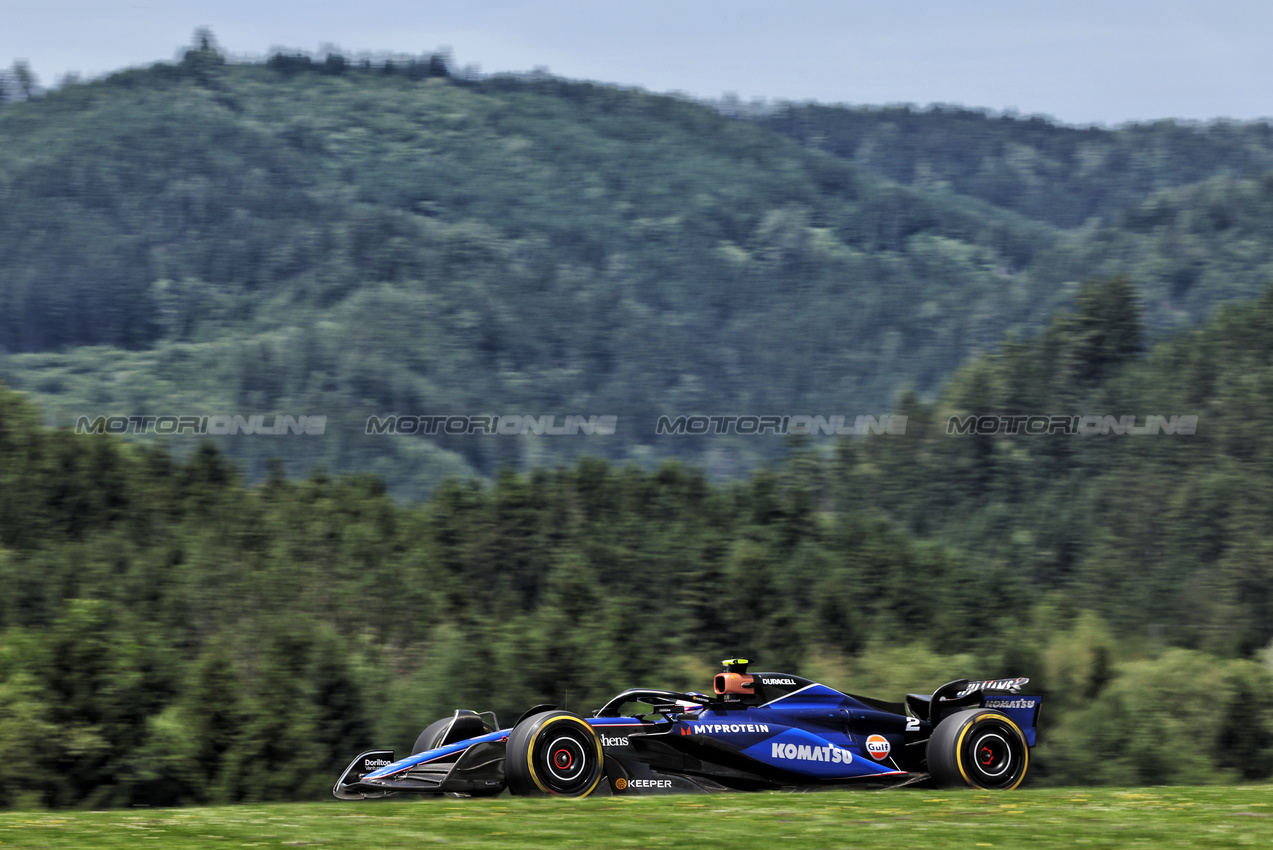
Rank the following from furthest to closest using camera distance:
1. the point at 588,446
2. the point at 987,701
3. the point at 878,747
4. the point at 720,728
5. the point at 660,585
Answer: the point at 588,446, the point at 660,585, the point at 987,701, the point at 878,747, the point at 720,728

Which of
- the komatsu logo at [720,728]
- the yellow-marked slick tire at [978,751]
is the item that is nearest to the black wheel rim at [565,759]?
the komatsu logo at [720,728]

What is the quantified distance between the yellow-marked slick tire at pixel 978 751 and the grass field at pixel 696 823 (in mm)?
1931

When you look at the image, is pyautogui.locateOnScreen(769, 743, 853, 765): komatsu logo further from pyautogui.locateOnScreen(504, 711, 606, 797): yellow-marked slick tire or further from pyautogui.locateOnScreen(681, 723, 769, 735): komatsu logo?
pyautogui.locateOnScreen(504, 711, 606, 797): yellow-marked slick tire

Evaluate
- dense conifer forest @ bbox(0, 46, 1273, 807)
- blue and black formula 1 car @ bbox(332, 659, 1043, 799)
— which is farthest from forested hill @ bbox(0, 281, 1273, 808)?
blue and black formula 1 car @ bbox(332, 659, 1043, 799)

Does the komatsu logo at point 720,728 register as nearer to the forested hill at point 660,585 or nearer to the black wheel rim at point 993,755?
the black wheel rim at point 993,755

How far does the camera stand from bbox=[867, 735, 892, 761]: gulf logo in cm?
1359

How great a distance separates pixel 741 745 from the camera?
43.4 feet

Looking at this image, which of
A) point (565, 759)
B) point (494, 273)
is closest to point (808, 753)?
point (565, 759)

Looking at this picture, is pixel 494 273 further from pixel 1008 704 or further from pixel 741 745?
pixel 741 745

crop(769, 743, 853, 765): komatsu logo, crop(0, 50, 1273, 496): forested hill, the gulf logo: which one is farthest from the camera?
crop(0, 50, 1273, 496): forested hill

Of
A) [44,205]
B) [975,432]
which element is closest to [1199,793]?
[975,432]

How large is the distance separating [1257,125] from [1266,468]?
138 meters

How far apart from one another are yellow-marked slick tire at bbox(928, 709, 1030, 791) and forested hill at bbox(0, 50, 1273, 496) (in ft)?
212

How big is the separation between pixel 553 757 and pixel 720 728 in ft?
6.24
